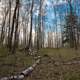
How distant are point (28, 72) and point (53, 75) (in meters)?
1.23

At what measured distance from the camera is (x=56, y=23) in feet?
162

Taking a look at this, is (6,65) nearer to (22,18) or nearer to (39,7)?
(39,7)

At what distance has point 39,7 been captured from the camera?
30797mm

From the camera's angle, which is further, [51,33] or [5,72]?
[51,33]

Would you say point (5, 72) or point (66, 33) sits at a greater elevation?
point (66, 33)

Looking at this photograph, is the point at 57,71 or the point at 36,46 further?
the point at 36,46

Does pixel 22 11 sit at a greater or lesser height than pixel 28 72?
greater

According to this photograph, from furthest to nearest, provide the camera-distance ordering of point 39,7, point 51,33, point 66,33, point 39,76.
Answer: point 51,33
point 66,33
point 39,7
point 39,76

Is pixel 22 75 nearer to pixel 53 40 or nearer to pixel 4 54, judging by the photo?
pixel 4 54

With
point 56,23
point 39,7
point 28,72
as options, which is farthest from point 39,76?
point 56,23

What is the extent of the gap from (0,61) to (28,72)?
2.88 meters

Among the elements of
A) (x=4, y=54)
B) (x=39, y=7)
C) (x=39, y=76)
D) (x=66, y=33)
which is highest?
(x=39, y=7)

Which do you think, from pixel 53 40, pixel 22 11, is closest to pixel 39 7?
pixel 22 11

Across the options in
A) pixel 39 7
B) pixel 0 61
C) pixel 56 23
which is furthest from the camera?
pixel 56 23
